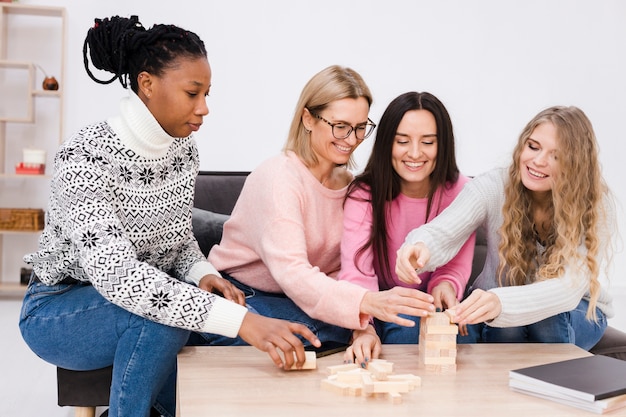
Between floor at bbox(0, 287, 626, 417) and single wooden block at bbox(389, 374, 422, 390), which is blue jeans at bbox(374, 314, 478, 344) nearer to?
single wooden block at bbox(389, 374, 422, 390)

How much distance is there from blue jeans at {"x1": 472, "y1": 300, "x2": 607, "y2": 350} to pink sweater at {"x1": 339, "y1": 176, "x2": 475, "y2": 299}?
0.16 m

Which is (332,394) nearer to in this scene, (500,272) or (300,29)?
(500,272)

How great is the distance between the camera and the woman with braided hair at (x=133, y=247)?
5.16ft

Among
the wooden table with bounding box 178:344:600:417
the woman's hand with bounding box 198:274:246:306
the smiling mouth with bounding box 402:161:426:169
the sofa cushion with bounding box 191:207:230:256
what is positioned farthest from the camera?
the sofa cushion with bounding box 191:207:230:256

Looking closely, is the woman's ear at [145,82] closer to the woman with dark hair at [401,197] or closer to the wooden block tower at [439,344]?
the woman with dark hair at [401,197]

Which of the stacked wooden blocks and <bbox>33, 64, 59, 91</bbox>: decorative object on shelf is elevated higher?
<bbox>33, 64, 59, 91</bbox>: decorative object on shelf

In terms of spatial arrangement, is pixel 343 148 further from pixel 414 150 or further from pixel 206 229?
pixel 206 229

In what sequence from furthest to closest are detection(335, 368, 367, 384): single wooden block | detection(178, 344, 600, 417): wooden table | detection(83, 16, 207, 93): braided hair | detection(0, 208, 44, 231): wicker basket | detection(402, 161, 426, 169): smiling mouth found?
detection(0, 208, 44, 231): wicker basket
detection(402, 161, 426, 169): smiling mouth
detection(83, 16, 207, 93): braided hair
detection(335, 368, 367, 384): single wooden block
detection(178, 344, 600, 417): wooden table

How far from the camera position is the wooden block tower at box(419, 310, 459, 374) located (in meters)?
1.64

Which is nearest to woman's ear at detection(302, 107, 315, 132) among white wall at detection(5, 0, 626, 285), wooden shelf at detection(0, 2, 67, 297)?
white wall at detection(5, 0, 626, 285)

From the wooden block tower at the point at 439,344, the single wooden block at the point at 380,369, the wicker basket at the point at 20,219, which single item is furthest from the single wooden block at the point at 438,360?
the wicker basket at the point at 20,219

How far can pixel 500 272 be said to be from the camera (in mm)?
2039

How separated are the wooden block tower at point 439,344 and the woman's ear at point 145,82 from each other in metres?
0.84

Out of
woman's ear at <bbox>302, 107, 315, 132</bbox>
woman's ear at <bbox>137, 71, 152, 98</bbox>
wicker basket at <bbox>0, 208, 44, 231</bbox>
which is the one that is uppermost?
woman's ear at <bbox>137, 71, 152, 98</bbox>
